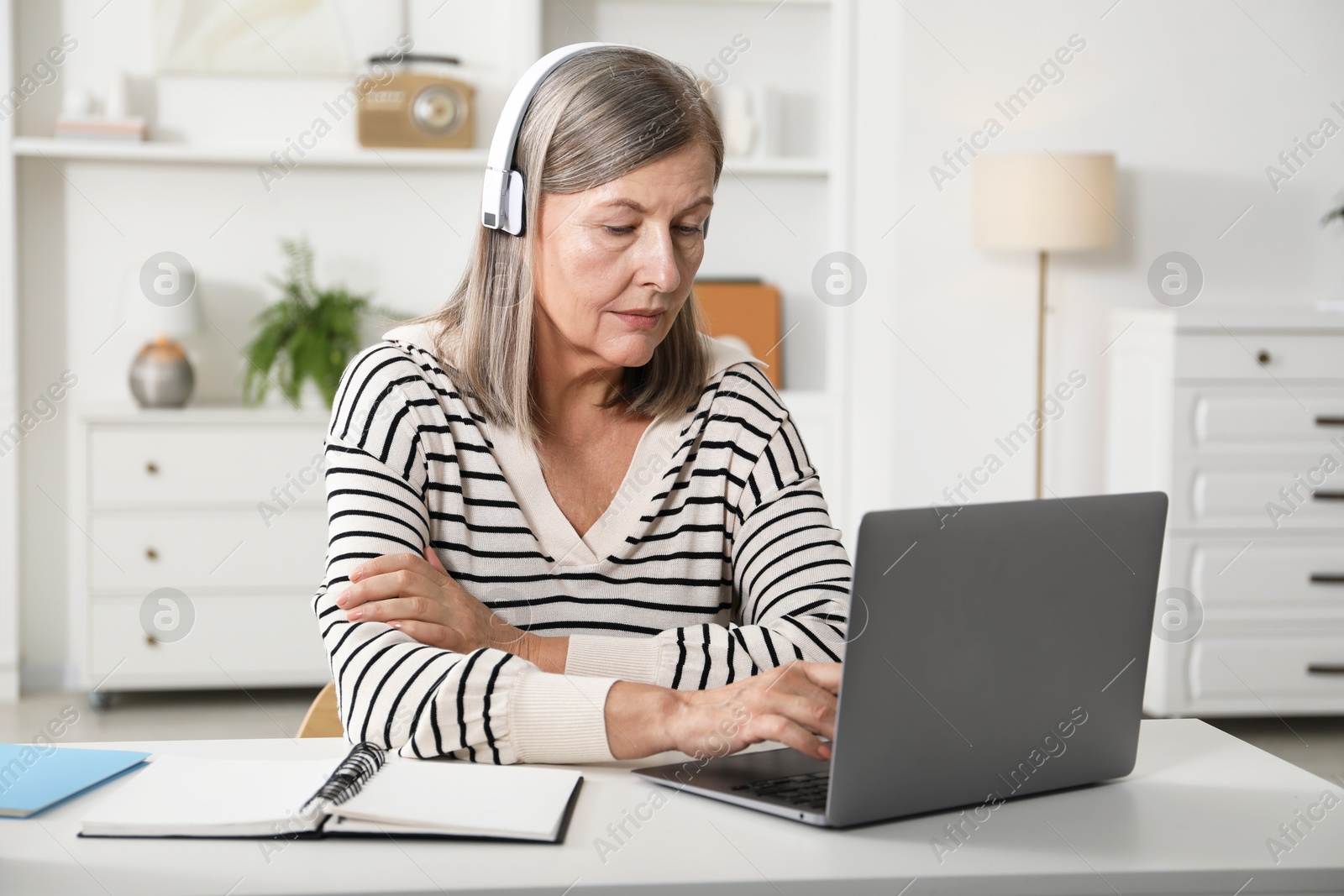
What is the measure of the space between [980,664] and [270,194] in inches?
128

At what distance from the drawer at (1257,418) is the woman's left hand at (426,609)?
2447mm

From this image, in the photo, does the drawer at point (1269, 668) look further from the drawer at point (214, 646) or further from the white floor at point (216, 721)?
the drawer at point (214, 646)

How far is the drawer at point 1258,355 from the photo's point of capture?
3.19 metres

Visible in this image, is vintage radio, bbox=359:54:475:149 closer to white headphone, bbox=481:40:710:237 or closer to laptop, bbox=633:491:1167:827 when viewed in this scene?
white headphone, bbox=481:40:710:237

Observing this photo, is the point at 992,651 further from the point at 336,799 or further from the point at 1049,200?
the point at 1049,200

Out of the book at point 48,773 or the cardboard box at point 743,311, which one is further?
the cardboard box at point 743,311

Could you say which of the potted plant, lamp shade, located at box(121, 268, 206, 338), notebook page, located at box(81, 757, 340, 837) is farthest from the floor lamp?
notebook page, located at box(81, 757, 340, 837)

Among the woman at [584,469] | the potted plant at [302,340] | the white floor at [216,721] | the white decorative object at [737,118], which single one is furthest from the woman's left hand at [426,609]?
the white decorative object at [737,118]

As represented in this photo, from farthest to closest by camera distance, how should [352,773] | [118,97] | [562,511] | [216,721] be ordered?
[118,97]
[216,721]
[562,511]
[352,773]

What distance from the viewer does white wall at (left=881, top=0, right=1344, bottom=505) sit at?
3488mm

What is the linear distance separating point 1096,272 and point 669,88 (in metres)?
2.54

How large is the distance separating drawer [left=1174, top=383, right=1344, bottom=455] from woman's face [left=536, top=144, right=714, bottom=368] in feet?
7.37

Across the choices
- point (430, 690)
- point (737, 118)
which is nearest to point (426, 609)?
point (430, 690)

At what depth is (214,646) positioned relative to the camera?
3.41m
